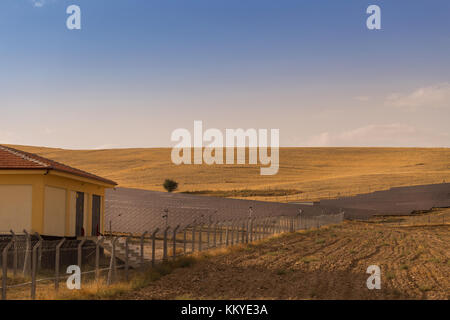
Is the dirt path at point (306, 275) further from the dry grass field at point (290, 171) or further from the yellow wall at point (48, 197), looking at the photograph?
the dry grass field at point (290, 171)

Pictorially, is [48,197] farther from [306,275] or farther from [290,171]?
[290,171]

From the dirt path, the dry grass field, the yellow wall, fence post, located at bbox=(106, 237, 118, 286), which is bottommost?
the dirt path

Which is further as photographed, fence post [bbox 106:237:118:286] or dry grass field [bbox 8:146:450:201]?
dry grass field [bbox 8:146:450:201]

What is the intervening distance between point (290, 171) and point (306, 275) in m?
84.2

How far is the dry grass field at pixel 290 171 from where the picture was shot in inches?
→ 3187

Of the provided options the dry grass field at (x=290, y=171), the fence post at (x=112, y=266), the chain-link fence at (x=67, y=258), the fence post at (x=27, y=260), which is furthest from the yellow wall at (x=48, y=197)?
the dry grass field at (x=290, y=171)

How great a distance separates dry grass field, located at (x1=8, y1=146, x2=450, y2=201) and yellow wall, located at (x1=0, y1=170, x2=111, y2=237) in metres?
50.8

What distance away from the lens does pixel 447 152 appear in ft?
381

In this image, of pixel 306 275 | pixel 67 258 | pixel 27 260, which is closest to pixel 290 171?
pixel 67 258

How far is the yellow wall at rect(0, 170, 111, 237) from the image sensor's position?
21484mm

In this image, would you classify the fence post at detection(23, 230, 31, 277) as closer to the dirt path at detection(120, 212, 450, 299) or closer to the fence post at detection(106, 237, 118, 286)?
the fence post at detection(106, 237, 118, 286)

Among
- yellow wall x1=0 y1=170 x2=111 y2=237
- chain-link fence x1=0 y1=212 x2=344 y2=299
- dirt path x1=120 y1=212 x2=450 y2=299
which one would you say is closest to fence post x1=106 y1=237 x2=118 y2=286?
chain-link fence x1=0 y1=212 x2=344 y2=299
